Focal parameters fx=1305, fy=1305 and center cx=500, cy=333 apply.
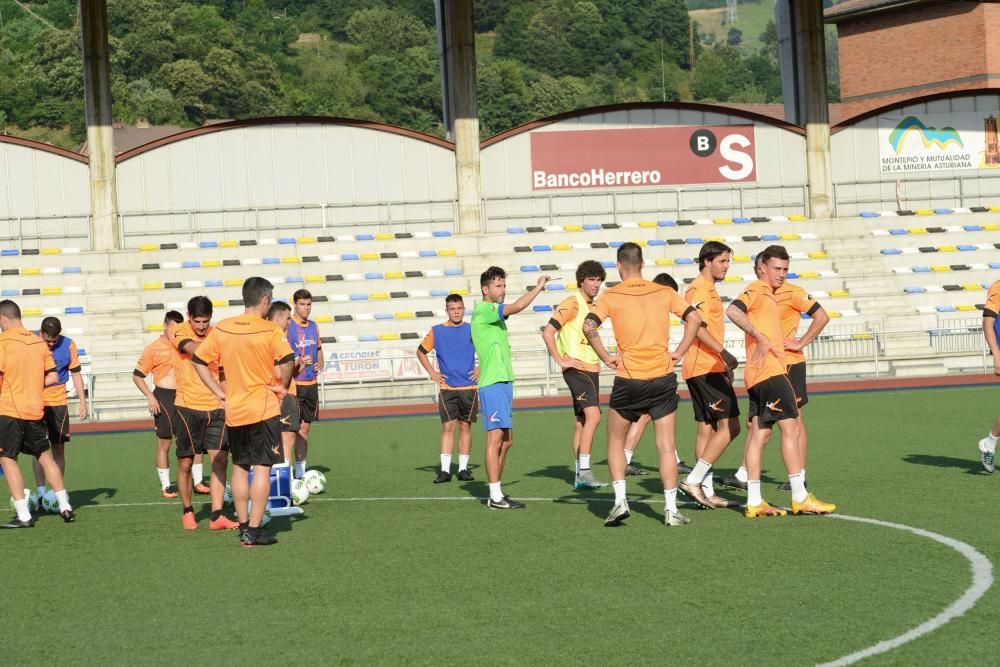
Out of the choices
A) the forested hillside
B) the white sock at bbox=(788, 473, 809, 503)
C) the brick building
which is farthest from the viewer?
the forested hillside

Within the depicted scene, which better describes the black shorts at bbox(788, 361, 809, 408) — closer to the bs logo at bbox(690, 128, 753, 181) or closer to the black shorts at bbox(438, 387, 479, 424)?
the black shorts at bbox(438, 387, 479, 424)

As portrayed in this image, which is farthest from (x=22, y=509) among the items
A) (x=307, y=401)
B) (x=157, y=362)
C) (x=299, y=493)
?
(x=307, y=401)

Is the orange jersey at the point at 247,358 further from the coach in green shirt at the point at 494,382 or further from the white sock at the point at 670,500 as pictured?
the white sock at the point at 670,500

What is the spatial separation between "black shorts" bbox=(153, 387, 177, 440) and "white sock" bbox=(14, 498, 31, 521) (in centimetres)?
196

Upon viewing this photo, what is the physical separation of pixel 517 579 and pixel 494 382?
3.42 m

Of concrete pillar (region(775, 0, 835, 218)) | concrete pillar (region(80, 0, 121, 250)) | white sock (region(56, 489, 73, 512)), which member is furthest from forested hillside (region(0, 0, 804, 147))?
white sock (region(56, 489, 73, 512))

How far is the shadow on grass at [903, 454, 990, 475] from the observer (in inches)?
476

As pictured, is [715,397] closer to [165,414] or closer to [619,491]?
[619,491]

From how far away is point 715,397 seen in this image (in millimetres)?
10641

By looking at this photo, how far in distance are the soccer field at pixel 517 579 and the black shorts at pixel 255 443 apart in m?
0.64

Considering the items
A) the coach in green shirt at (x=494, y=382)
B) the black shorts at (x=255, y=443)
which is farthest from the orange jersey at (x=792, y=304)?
the black shorts at (x=255, y=443)

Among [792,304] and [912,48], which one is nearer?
[792,304]

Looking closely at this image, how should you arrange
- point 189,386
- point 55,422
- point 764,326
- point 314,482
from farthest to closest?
1. point 314,482
2. point 55,422
3. point 189,386
4. point 764,326

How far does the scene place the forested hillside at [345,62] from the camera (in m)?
105
